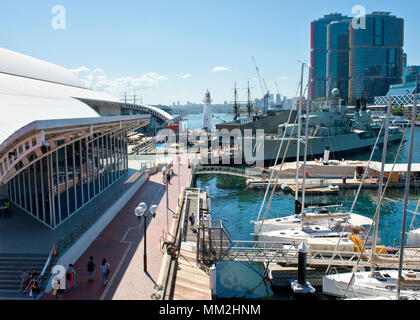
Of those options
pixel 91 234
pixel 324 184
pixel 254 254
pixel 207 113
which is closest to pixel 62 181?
pixel 91 234

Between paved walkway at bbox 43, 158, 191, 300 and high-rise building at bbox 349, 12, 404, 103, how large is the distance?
17589 cm

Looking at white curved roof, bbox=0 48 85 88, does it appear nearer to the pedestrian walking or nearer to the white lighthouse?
the pedestrian walking

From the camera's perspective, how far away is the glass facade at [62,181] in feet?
60.5

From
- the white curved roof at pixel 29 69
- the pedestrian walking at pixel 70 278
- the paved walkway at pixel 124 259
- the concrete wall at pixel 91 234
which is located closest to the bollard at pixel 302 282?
the paved walkway at pixel 124 259

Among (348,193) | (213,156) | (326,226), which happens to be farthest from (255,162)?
(326,226)

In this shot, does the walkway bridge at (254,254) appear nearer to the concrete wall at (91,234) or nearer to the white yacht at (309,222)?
the white yacht at (309,222)

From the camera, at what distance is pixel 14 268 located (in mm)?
14266

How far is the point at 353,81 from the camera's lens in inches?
7480

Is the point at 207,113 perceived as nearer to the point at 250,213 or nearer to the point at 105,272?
the point at 250,213

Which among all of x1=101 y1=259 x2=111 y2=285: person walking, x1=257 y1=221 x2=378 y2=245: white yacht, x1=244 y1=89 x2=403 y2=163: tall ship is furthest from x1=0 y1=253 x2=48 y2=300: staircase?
x1=244 y1=89 x2=403 y2=163: tall ship

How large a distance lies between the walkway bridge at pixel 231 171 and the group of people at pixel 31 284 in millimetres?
31271

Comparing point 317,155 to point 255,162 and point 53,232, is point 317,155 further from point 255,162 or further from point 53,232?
point 53,232

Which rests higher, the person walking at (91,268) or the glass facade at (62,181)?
the glass facade at (62,181)

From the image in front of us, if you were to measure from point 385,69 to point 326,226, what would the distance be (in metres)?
192
